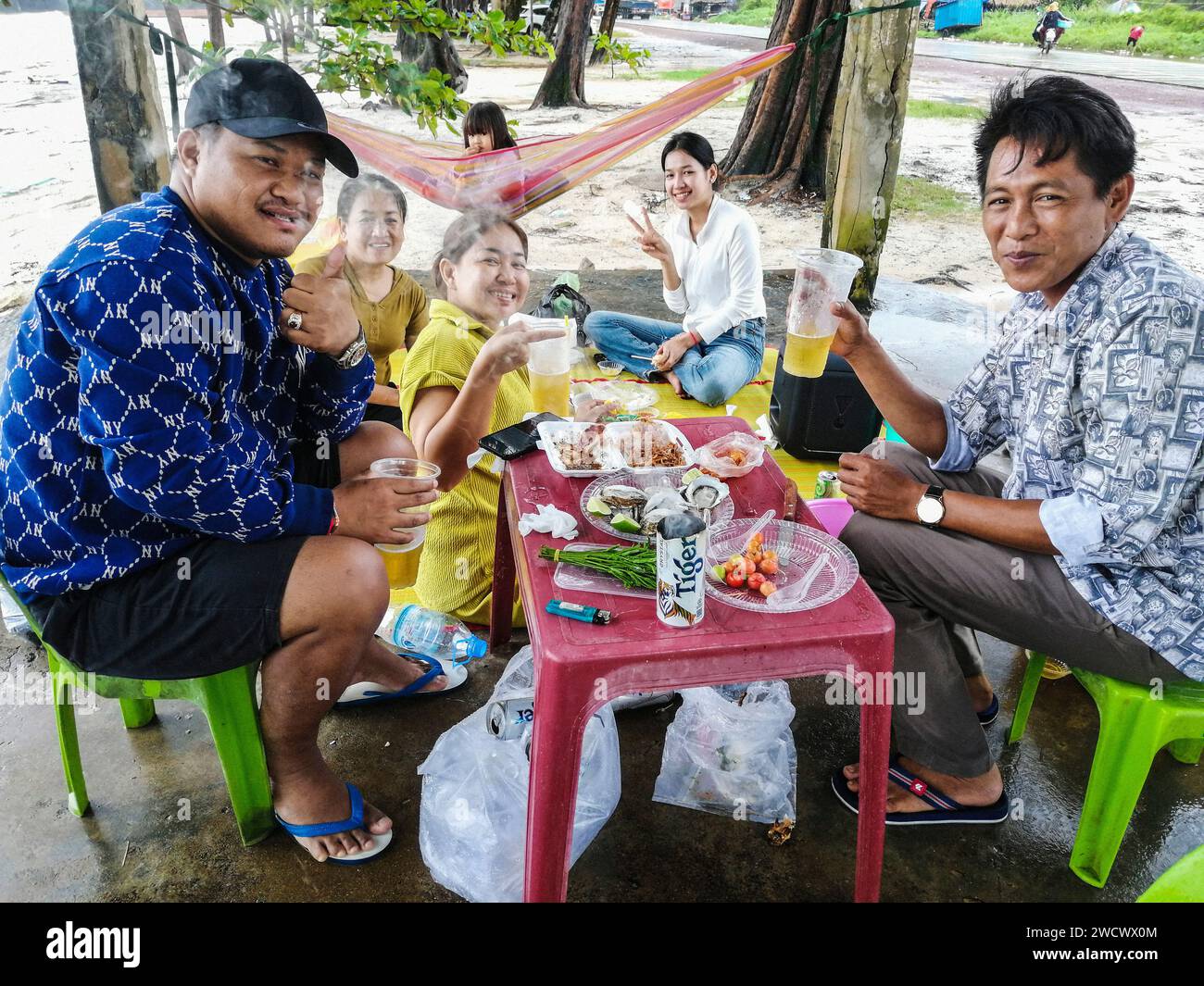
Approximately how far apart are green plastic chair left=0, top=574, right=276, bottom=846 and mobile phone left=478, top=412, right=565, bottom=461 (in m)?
0.70

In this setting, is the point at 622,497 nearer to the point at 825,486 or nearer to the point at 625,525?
the point at 625,525

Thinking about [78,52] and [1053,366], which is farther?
[78,52]

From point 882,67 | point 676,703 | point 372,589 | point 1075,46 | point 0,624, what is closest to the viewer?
→ point 372,589

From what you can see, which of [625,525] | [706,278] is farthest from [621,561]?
[706,278]

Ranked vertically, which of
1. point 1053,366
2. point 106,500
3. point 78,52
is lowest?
point 106,500

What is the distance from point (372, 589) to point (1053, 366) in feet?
4.71

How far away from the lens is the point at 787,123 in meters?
7.71

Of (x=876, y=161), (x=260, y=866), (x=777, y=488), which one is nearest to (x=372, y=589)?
(x=260, y=866)

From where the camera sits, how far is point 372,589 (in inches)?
65.4

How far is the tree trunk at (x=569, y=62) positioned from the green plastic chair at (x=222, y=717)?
463 inches

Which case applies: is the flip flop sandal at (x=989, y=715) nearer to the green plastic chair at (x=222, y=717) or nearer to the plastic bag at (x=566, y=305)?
the green plastic chair at (x=222, y=717)

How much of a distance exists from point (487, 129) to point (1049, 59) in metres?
17.2

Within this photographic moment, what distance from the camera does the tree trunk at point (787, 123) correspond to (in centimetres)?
714
